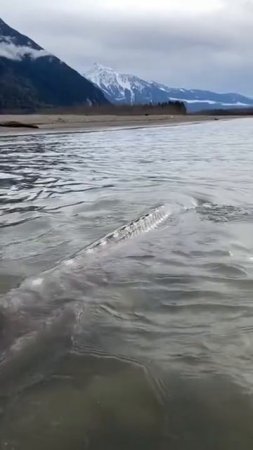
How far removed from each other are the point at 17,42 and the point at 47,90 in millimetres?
27222

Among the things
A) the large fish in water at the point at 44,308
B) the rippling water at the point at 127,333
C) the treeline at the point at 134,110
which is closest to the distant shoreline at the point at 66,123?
the treeline at the point at 134,110

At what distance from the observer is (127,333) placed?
340cm

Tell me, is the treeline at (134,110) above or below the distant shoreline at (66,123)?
above

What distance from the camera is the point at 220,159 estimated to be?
634 inches

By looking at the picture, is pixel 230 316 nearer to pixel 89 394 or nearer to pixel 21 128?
pixel 89 394

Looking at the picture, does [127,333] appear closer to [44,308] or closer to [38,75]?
[44,308]

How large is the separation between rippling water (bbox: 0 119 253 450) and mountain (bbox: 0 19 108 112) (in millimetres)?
Answer: 131187

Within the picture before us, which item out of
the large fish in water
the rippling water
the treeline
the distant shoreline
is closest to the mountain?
the treeline

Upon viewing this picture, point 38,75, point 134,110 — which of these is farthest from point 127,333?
point 38,75

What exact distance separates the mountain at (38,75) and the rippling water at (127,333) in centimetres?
13119

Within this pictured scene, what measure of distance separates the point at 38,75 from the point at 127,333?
164 metres

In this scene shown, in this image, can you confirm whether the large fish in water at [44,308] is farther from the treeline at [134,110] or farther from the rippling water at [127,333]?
the treeline at [134,110]

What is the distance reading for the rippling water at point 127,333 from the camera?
2.42 m

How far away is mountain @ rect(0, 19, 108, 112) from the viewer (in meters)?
142
